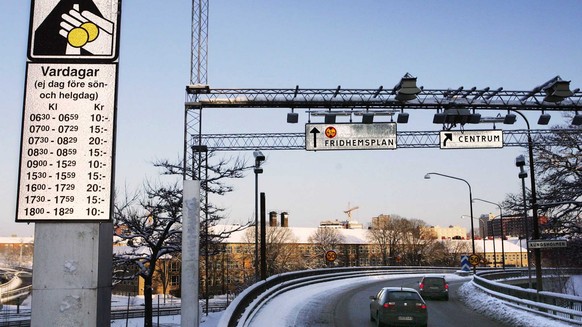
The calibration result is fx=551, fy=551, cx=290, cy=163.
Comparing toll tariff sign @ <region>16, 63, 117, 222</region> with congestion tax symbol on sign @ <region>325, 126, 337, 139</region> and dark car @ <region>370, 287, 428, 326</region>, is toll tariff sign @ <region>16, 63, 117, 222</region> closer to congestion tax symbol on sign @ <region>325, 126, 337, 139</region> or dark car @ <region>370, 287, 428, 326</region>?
congestion tax symbol on sign @ <region>325, 126, 337, 139</region>

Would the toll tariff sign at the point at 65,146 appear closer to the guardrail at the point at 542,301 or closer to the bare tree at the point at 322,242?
the guardrail at the point at 542,301

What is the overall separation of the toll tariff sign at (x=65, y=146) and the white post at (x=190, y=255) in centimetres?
641

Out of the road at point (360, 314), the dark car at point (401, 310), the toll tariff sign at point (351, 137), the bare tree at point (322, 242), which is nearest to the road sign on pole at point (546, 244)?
the road at point (360, 314)

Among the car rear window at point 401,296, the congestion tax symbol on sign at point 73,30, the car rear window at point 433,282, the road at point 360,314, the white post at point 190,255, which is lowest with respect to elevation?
the road at point 360,314

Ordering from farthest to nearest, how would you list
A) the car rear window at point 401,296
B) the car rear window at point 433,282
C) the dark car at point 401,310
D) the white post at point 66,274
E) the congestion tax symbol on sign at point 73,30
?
the car rear window at point 433,282 < the car rear window at point 401,296 < the dark car at point 401,310 < the congestion tax symbol on sign at point 73,30 < the white post at point 66,274

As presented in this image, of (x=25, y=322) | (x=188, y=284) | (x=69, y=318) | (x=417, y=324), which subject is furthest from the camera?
(x=25, y=322)

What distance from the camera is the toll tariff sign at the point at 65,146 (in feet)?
14.3

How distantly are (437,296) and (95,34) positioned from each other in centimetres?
3115

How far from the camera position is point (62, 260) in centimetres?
439

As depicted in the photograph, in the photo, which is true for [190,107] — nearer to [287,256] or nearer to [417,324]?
[417,324]

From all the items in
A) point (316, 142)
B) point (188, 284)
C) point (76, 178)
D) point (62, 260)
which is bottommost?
point (188, 284)

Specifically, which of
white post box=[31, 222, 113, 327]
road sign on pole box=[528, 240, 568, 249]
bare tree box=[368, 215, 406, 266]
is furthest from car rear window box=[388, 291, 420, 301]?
bare tree box=[368, 215, 406, 266]

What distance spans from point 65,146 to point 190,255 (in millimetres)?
7734

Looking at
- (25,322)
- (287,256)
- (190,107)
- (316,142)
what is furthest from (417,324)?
(287,256)
